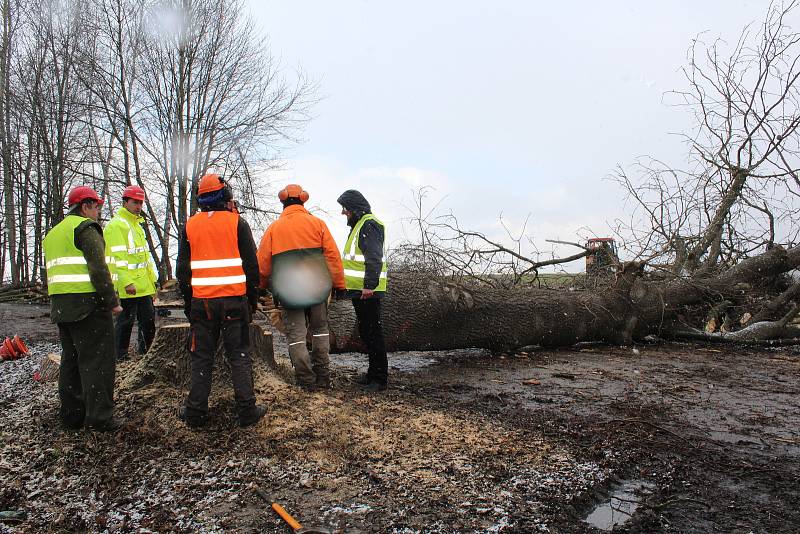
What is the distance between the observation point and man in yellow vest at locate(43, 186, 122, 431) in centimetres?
393

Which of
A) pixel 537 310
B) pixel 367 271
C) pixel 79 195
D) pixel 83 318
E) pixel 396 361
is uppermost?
pixel 79 195

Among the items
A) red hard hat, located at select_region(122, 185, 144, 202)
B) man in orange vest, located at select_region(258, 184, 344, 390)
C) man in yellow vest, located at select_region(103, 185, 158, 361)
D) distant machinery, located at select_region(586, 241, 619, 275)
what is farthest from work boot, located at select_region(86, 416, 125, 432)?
distant machinery, located at select_region(586, 241, 619, 275)

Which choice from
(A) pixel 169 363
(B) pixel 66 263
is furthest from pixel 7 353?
(B) pixel 66 263

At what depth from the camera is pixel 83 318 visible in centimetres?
393

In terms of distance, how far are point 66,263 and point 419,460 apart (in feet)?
9.00

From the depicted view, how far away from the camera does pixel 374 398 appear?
4.86 meters

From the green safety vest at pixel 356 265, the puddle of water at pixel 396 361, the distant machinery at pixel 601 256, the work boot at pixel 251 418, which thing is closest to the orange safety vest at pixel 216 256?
the work boot at pixel 251 418

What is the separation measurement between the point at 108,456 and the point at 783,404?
5196 mm

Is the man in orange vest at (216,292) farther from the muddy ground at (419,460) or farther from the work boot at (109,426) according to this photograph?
the work boot at (109,426)

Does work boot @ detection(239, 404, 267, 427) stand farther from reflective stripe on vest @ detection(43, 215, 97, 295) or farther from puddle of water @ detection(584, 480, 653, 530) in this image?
puddle of water @ detection(584, 480, 653, 530)

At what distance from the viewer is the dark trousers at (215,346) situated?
12.8 ft

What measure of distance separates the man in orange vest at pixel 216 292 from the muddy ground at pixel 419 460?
0.21m

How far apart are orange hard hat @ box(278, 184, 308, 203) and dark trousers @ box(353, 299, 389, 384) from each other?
110 centimetres

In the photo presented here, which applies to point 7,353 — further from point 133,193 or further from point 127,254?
point 133,193
